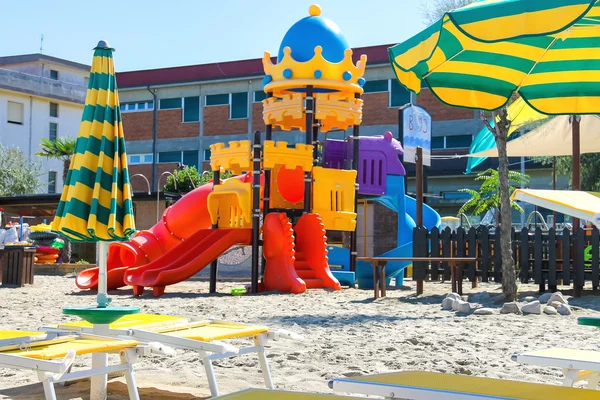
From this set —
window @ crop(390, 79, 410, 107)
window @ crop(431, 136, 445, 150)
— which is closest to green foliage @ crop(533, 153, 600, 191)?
window @ crop(431, 136, 445, 150)

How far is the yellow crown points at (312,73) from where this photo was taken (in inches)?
666

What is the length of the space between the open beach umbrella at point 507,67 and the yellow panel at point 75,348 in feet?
9.69

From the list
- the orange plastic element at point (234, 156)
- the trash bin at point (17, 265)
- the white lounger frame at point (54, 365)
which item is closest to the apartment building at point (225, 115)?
the trash bin at point (17, 265)

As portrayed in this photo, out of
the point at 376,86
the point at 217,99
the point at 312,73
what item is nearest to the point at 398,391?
the point at 312,73

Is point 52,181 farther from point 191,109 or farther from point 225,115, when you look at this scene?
point 225,115

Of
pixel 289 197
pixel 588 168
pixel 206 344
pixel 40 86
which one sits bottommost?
pixel 206 344

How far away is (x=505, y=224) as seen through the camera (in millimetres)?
12391

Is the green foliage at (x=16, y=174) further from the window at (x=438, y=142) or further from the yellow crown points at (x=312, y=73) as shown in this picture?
the yellow crown points at (x=312, y=73)

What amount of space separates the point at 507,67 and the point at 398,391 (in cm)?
387

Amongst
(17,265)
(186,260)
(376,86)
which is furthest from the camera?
(376,86)

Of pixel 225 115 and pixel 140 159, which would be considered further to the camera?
pixel 140 159

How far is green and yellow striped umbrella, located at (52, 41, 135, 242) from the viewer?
570cm

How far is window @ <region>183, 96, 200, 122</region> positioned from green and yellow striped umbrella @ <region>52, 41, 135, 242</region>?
120ft

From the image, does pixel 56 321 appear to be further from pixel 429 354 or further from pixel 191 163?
pixel 191 163
